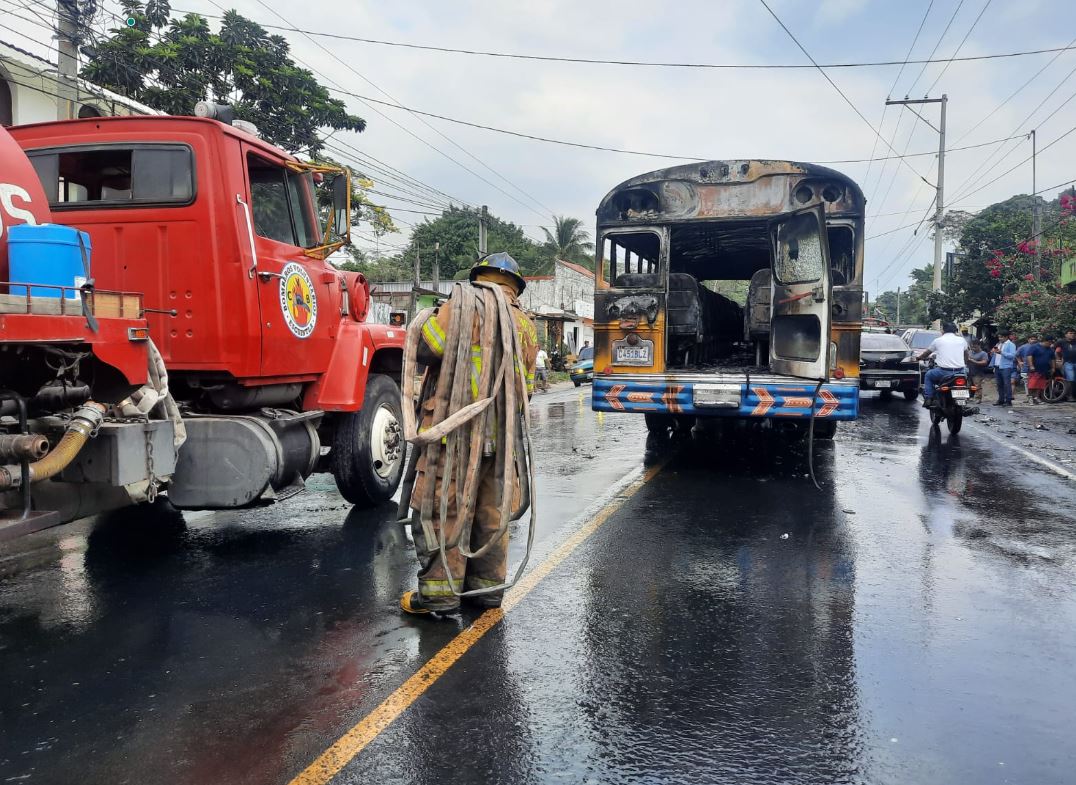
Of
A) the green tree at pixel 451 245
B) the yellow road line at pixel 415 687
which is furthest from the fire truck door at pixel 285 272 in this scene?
the green tree at pixel 451 245

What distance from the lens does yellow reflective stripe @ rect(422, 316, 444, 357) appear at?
171 inches

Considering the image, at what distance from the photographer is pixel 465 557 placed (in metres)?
4.36

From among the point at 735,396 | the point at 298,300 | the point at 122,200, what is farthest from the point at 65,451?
the point at 735,396

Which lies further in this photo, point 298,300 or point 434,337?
point 298,300

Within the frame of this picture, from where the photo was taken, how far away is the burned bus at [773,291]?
26.9ft

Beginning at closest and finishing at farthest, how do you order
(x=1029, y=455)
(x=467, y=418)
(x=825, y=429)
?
(x=467, y=418)
(x=825, y=429)
(x=1029, y=455)

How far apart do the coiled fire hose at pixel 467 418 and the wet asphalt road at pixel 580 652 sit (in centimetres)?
55

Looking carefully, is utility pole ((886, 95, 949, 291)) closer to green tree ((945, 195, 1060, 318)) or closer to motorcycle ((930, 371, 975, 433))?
green tree ((945, 195, 1060, 318))

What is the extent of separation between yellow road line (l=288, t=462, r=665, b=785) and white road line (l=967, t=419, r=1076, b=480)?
6541 millimetres

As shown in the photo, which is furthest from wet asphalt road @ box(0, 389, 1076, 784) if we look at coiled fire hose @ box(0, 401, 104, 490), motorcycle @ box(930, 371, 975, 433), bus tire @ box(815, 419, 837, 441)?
motorcycle @ box(930, 371, 975, 433)

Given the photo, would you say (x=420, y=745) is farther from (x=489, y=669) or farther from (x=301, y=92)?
(x=301, y=92)

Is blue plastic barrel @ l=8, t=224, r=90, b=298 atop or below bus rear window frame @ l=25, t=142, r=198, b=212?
below

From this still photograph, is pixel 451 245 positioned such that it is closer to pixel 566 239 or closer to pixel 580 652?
pixel 566 239

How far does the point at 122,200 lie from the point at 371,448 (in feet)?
8.16
